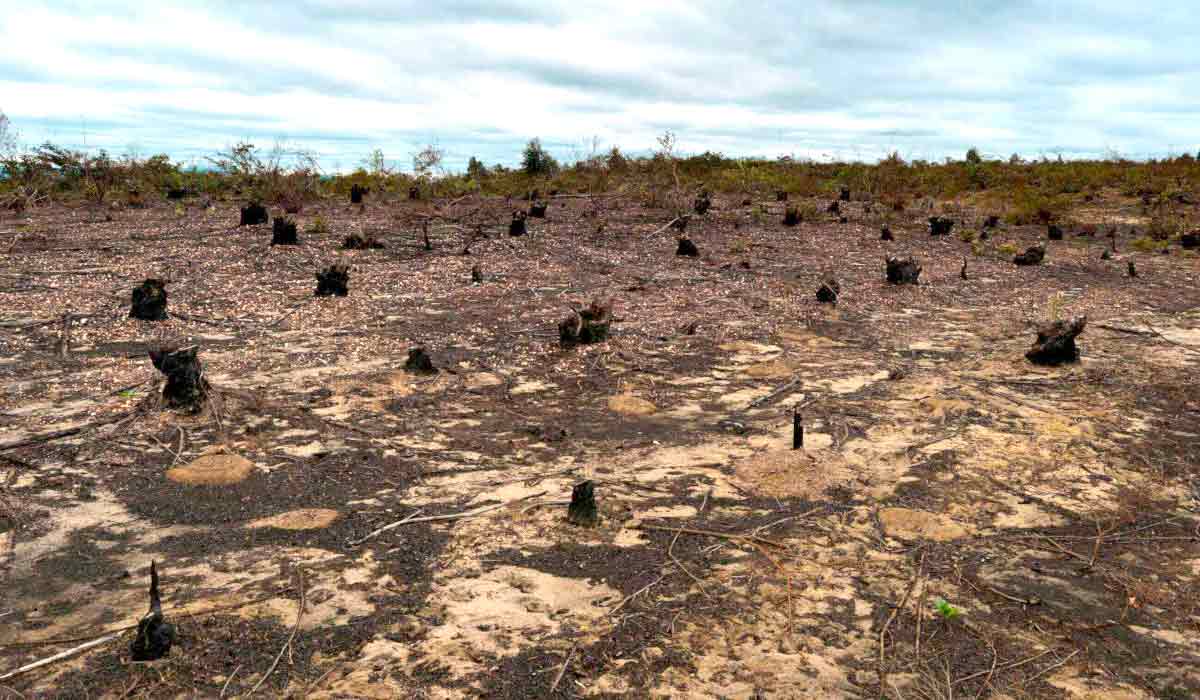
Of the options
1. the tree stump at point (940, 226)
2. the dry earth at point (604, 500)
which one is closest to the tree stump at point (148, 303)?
the dry earth at point (604, 500)

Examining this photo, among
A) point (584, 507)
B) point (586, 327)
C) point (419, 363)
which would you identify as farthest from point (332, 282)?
point (584, 507)

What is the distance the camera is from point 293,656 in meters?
2.85

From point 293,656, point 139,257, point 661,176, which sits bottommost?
point 293,656

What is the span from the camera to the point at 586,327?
22.8 ft


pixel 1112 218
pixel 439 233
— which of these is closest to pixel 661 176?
pixel 439 233

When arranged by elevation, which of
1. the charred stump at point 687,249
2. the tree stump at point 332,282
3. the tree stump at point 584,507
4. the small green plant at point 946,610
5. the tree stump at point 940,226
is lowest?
the small green plant at point 946,610

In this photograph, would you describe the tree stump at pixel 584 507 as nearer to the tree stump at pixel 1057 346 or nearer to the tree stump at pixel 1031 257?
the tree stump at pixel 1057 346

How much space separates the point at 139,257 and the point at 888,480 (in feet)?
32.4

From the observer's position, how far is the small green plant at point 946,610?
317cm

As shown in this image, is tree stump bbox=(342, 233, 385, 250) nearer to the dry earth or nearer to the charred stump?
the dry earth

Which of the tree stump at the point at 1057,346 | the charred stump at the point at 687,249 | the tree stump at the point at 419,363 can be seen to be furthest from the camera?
the charred stump at the point at 687,249

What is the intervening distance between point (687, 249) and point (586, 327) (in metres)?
5.21

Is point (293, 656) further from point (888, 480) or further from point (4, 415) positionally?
point (4, 415)

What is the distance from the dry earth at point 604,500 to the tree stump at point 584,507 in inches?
2.0
